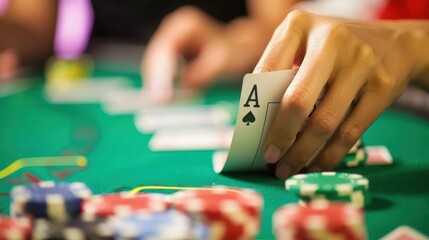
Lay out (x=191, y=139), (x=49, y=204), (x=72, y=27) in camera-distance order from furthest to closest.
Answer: (x=72, y=27) < (x=191, y=139) < (x=49, y=204)

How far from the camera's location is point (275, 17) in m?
3.99

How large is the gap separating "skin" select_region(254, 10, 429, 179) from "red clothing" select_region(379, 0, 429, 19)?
1.11 m

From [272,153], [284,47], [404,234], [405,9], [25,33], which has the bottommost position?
[404,234]

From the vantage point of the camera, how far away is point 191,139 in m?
2.40

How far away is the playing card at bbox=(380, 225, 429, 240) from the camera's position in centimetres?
142

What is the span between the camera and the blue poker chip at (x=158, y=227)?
1262mm

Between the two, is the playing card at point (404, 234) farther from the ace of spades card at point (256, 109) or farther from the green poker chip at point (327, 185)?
the ace of spades card at point (256, 109)

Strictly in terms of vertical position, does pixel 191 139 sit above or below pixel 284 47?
below

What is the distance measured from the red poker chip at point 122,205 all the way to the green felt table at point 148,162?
239 millimetres

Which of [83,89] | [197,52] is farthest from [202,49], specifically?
[83,89]

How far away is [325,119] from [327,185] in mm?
273

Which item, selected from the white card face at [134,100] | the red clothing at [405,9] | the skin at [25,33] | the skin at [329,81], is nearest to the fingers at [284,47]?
the skin at [329,81]

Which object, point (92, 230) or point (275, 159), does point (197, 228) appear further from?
point (275, 159)

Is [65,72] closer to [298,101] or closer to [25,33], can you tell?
[25,33]
